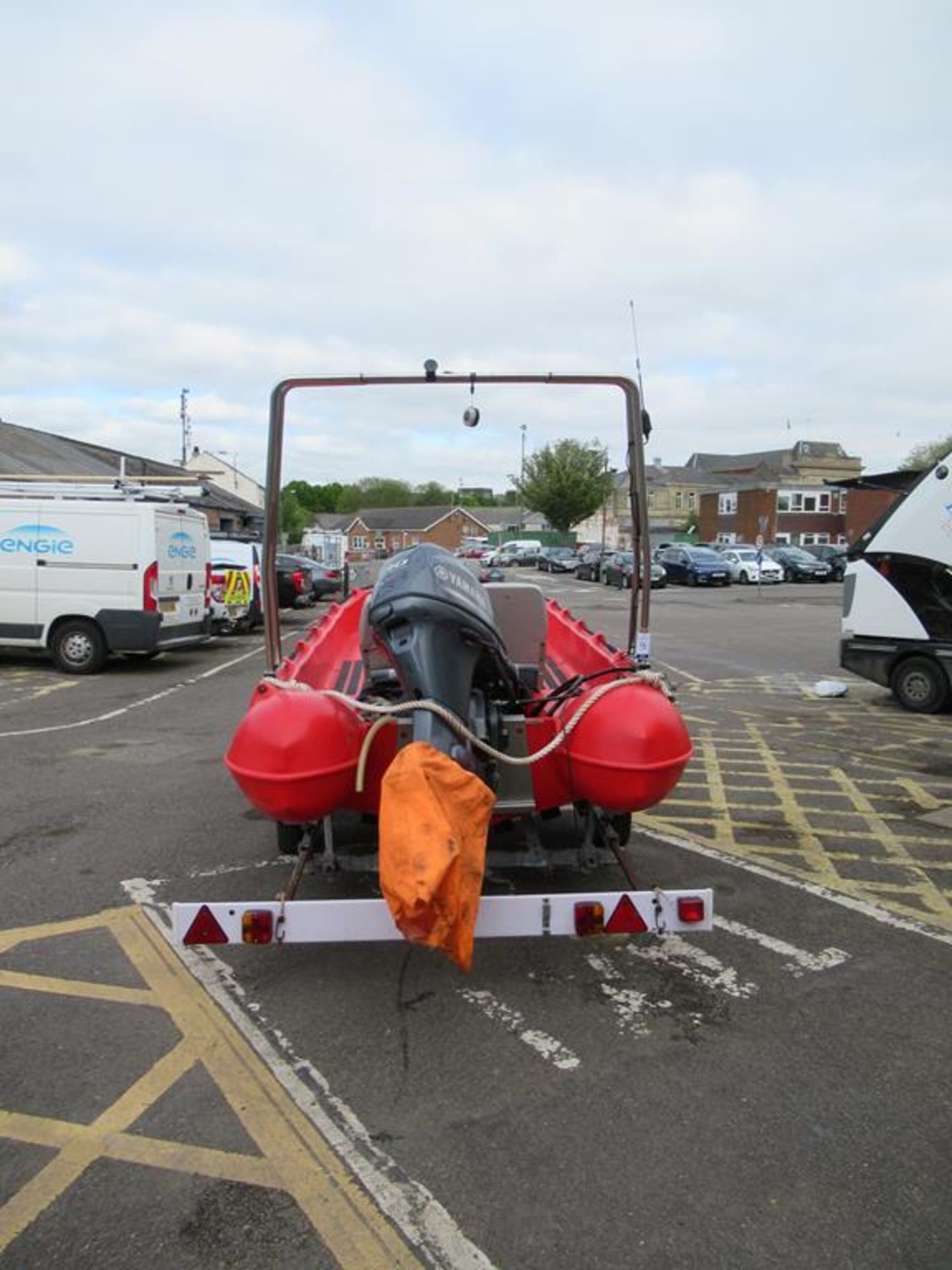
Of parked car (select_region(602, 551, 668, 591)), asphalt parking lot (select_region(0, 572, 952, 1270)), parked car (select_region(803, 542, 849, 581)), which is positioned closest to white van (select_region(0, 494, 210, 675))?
asphalt parking lot (select_region(0, 572, 952, 1270))

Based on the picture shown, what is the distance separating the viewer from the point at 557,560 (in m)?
54.1

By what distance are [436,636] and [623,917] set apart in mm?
1314

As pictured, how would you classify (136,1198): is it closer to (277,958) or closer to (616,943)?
(277,958)

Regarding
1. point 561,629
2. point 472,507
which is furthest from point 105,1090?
point 472,507

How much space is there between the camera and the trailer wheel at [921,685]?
9.90 metres

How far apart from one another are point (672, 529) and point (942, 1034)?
8598cm

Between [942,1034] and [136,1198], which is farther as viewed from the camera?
[942,1034]

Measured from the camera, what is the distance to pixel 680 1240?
2350 mm

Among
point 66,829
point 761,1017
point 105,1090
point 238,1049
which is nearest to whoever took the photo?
point 105,1090

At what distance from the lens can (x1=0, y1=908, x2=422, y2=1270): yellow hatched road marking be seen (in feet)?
7.82

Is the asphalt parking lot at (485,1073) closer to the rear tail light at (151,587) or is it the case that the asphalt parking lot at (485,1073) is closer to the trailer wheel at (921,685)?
the trailer wheel at (921,685)

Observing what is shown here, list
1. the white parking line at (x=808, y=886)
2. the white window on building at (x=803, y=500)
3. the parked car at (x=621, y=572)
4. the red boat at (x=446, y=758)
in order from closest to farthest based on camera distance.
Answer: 1. the red boat at (x=446, y=758)
2. the white parking line at (x=808, y=886)
3. the parked car at (x=621, y=572)
4. the white window on building at (x=803, y=500)

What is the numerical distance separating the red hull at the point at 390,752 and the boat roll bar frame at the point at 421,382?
721 mm

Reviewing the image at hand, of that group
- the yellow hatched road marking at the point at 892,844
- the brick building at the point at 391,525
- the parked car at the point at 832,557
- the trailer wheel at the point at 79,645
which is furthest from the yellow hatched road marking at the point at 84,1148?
the parked car at the point at 832,557
